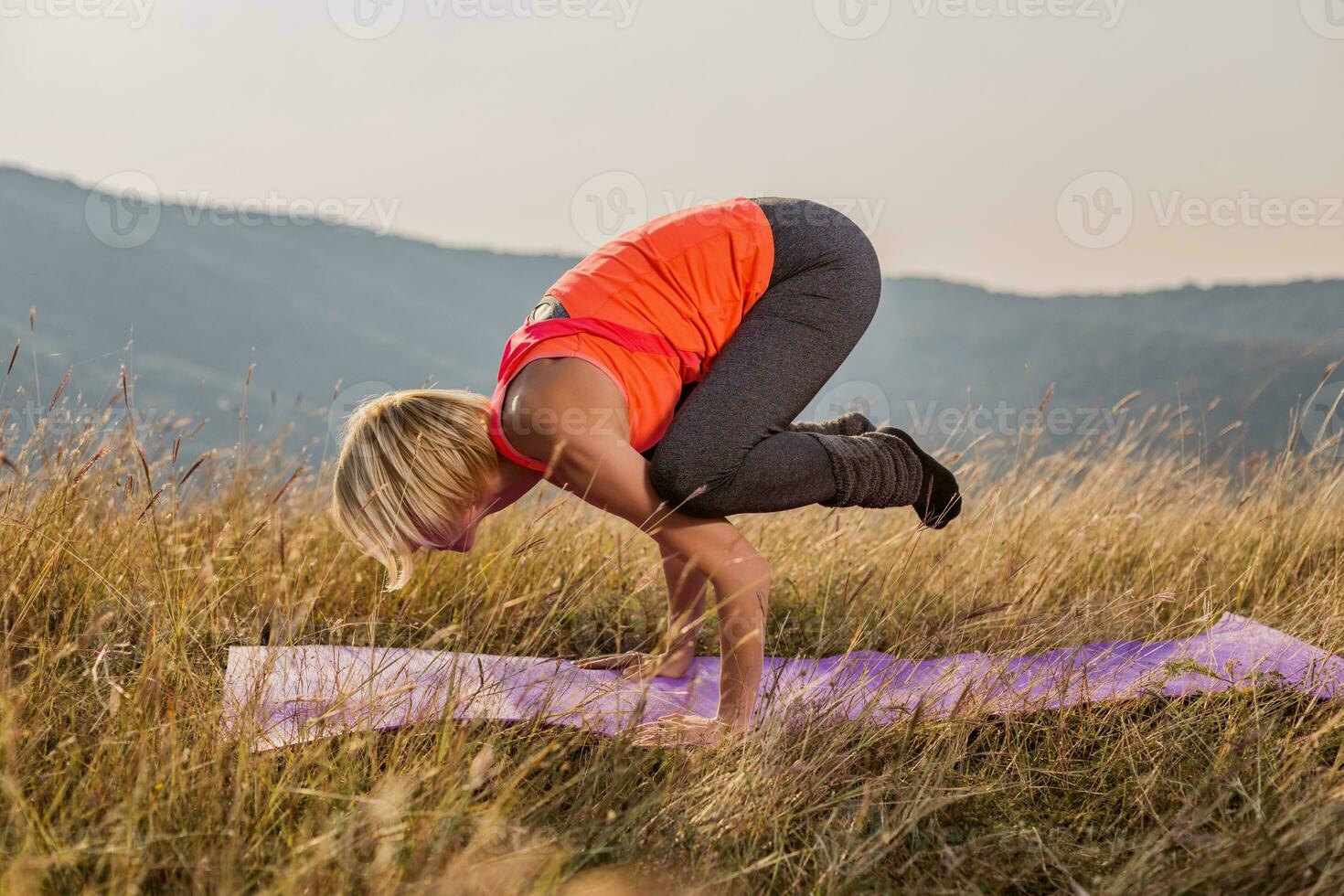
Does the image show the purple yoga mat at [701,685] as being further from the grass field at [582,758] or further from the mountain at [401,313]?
the mountain at [401,313]

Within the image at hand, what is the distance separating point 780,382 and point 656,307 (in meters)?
0.36

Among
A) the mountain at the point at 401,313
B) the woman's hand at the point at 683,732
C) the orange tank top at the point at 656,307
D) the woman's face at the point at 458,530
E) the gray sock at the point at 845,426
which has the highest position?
the orange tank top at the point at 656,307

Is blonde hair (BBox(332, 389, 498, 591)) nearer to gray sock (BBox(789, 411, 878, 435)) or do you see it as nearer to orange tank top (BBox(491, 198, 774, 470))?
orange tank top (BBox(491, 198, 774, 470))

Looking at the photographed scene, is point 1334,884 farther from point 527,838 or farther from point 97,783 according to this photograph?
point 97,783

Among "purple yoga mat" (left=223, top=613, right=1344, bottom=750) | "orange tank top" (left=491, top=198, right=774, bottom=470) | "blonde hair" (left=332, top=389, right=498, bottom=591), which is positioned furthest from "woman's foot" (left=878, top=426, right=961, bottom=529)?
"blonde hair" (left=332, top=389, right=498, bottom=591)

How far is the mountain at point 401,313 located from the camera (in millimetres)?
28734

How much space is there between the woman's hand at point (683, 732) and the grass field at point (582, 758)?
33 mm

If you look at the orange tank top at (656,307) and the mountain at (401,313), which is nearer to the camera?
the orange tank top at (656,307)

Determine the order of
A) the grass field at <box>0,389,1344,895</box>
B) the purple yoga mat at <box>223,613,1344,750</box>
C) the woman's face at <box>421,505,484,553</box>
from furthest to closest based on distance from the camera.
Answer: the woman's face at <box>421,505,484,553</box>
the purple yoga mat at <box>223,613,1344,750</box>
the grass field at <box>0,389,1344,895</box>

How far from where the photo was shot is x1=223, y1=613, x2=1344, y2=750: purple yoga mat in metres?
1.91

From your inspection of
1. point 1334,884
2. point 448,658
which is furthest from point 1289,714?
point 448,658

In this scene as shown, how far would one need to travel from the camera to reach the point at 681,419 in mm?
2305

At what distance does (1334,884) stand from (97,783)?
6.38ft

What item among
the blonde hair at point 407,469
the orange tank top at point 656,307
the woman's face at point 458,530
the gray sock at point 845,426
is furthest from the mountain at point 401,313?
the blonde hair at point 407,469
